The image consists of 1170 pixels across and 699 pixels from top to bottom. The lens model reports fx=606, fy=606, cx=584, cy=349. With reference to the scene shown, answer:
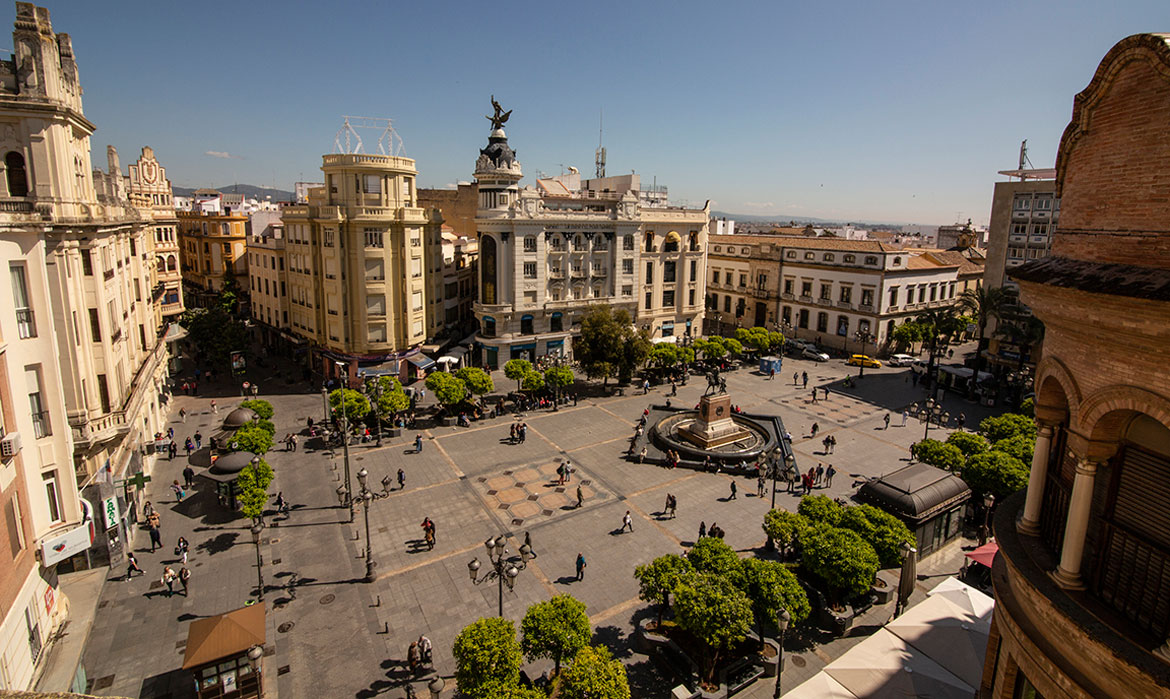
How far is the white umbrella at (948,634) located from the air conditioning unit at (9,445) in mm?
26057

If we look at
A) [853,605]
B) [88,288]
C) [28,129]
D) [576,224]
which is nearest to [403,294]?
[576,224]

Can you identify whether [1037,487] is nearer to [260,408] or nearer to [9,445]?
[9,445]

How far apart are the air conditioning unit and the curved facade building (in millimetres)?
25002

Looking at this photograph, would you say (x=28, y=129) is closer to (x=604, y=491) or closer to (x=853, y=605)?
(x=604, y=491)

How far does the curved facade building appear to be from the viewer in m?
7.11

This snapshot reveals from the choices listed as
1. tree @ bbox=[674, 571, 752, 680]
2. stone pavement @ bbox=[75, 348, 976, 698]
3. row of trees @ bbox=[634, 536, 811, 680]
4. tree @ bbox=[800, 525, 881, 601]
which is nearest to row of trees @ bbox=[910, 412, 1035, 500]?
stone pavement @ bbox=[75, 348, 976, 698]

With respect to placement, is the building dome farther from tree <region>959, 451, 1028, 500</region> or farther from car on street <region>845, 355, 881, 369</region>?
car on street <region>845, 355, 881, 369</region>

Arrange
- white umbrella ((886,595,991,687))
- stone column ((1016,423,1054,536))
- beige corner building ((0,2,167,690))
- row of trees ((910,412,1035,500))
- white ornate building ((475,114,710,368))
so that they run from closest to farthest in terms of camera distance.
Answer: stone column ((1016,423,1054,536)) → white umbrella ((886,595,991,687)) → beige corner building ((0,2,167,690)) → row of trees ((910,412,1035,500)) → white ornate building ((475,114,710,368))

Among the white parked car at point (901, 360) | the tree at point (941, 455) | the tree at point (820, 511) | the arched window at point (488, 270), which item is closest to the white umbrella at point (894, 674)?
the tree at point (820, 511)

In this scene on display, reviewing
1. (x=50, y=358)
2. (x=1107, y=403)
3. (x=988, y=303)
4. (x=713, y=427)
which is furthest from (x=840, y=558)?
(x=988, y=303)

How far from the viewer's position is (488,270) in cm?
5375

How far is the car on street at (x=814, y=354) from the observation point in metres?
60.8

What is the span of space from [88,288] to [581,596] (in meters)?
24.7

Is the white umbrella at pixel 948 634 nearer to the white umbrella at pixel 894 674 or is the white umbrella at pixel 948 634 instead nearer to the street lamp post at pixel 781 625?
the white umbrella at pixel 894 674
